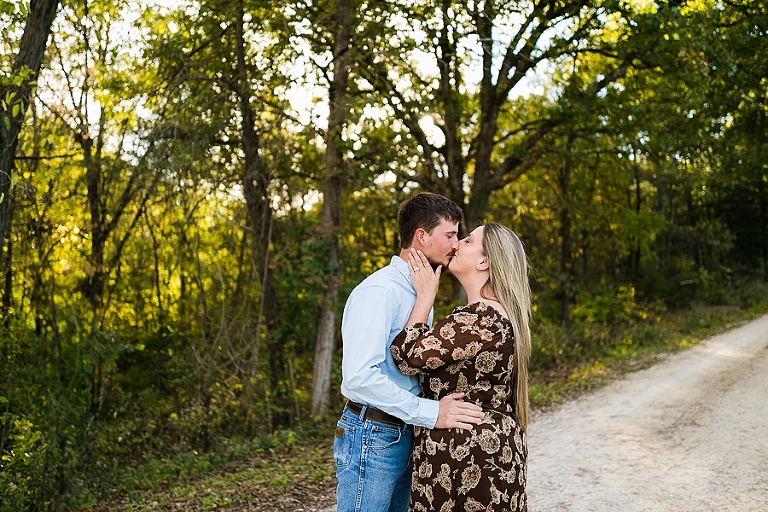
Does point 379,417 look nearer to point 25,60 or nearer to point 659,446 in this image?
point 25,60

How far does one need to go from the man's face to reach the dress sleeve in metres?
0.30

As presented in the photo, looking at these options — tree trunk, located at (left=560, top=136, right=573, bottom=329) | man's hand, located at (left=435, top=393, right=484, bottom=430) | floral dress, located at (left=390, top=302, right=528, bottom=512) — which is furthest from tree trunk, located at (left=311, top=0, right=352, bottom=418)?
tree trunk, located at (left=560, top=136, right=573, bottom=329)

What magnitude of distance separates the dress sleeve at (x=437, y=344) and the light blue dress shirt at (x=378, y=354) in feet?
0.22

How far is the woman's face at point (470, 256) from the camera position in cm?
305

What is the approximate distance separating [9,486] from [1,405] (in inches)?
33.4

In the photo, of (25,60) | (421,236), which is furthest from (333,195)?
(421,236)

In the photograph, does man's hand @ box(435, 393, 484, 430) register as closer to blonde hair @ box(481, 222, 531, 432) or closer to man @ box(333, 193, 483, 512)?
man @ box(333, 193, 483, 512)

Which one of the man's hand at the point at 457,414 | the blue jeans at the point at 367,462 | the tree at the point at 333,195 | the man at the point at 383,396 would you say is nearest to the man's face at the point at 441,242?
the man at the point at 383,396

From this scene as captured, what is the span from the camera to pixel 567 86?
12.8 meters

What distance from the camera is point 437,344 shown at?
277cm

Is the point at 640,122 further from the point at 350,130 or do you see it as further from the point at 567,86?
the point at 350,130

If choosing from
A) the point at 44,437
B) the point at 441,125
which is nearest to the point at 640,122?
the point at 441,125

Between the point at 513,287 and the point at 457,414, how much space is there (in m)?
0.58

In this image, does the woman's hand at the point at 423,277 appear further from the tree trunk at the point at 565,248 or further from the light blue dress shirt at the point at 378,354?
the tree trunk at the point at 565,248
